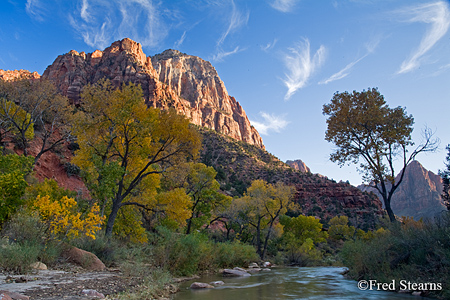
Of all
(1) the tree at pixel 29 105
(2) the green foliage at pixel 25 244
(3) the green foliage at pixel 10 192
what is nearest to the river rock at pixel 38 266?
(2) the green foliage at pixel 25 244

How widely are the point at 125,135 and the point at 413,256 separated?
42.1ft

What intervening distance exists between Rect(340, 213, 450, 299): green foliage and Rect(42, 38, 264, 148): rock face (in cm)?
6210

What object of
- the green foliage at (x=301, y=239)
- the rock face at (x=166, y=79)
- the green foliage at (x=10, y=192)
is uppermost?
the rock face at (x=166, y=79)

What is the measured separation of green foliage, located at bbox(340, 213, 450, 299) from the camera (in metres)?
7.97

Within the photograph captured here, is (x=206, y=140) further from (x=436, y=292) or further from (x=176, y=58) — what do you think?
(x=176, y=58)

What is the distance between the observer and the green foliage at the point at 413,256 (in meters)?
7.97

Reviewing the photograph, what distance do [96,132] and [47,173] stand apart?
2524 centimetres

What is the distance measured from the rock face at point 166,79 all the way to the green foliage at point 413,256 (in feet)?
204

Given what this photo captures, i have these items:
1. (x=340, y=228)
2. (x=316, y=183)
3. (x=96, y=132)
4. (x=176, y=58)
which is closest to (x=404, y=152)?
(x=96, y=132)

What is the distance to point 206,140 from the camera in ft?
269

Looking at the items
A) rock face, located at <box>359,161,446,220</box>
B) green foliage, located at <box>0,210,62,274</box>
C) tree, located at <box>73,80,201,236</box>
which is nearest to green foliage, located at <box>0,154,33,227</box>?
green foliage, located at <box>0,210,62,274</box>

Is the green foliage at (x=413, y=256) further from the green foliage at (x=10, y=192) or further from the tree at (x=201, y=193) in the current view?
the green foliage at (x=10, y=192)

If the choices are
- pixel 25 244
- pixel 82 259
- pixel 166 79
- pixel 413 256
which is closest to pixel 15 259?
pixel 25 244

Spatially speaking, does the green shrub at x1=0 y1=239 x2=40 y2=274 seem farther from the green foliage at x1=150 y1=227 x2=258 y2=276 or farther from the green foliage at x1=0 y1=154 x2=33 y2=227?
the green foliage at x1=150 y1=227 x2=258 y2=276
